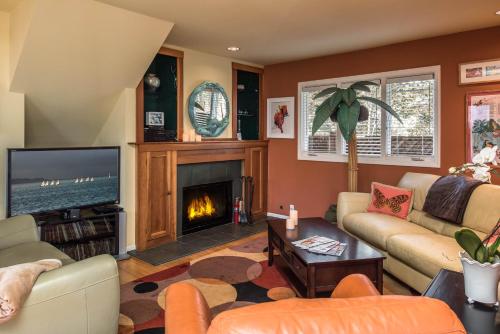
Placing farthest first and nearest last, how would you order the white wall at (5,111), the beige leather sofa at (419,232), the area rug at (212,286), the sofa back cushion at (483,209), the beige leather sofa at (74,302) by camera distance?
the white wall at (5,111) < the sofa back cushion at (483,209) < the beige leather sofa at (419,232) < the area rug at (212,286) < the beige leather sofa at (74,302)

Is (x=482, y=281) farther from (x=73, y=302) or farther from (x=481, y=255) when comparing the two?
(x=73, y=302)

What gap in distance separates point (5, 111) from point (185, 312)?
296cm

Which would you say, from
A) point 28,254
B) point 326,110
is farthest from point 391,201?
point 28,254

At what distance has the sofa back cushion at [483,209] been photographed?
2916 mm

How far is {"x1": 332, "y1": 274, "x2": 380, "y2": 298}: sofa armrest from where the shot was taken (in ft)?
4.74

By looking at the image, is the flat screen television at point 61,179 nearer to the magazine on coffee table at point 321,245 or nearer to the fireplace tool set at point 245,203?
the fireplace tool set at point 245,203

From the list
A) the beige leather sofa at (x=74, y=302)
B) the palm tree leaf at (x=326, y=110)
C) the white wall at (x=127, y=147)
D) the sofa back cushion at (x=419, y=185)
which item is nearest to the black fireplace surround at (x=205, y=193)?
the white wall at (x=127, y=147)

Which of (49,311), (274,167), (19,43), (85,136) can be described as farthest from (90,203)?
(274,167)

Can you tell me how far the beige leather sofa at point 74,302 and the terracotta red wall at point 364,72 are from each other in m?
3.75

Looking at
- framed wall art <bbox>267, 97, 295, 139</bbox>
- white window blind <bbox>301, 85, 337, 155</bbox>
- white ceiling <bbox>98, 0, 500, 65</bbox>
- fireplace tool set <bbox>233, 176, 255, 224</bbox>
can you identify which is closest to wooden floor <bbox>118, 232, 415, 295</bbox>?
fireplace tool set <bbox>233, 176, 255, 224</bbox>

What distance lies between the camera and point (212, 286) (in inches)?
121

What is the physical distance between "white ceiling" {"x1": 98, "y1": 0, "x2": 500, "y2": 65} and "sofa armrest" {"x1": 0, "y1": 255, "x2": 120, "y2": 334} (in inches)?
Result: 89.8

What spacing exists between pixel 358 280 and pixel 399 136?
3.36 metres

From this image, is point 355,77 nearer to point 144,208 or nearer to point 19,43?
point 144,208
